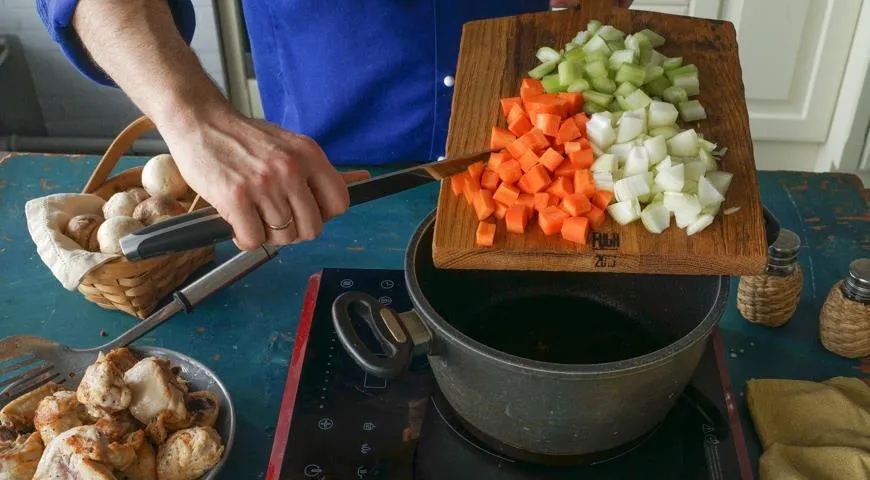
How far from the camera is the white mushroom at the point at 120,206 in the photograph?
1100 mm

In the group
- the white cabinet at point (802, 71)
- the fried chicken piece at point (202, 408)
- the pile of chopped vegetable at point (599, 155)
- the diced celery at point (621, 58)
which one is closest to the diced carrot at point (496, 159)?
the pile of chopped vegetable at point (599, 155)

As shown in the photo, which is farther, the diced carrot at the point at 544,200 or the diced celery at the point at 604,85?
the diced celery at the point at 604,85

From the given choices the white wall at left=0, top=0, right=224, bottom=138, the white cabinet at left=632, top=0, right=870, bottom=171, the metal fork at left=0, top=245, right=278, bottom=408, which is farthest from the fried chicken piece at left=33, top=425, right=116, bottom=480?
the white cabinet at left=632, top=0, right=870, bottom=171

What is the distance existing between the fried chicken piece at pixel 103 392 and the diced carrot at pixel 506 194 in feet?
1.53

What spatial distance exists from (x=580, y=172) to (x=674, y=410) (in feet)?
0.95

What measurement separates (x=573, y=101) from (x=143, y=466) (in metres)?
0.65

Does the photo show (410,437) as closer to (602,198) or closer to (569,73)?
(602,198)

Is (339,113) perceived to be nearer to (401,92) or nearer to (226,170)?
(401,92)

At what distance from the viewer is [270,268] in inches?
46.5

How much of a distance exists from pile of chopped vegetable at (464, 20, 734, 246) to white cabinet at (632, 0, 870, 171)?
132 cm

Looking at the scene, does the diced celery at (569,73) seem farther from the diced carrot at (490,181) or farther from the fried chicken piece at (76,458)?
the fried chicken piece at (76,458)

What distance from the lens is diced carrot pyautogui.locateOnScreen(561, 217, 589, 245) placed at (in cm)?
81

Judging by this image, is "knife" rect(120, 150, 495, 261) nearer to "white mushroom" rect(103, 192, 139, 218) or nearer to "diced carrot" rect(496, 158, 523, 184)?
"diced carrot" rect(496, 158, 523, 184)

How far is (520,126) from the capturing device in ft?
3.02
